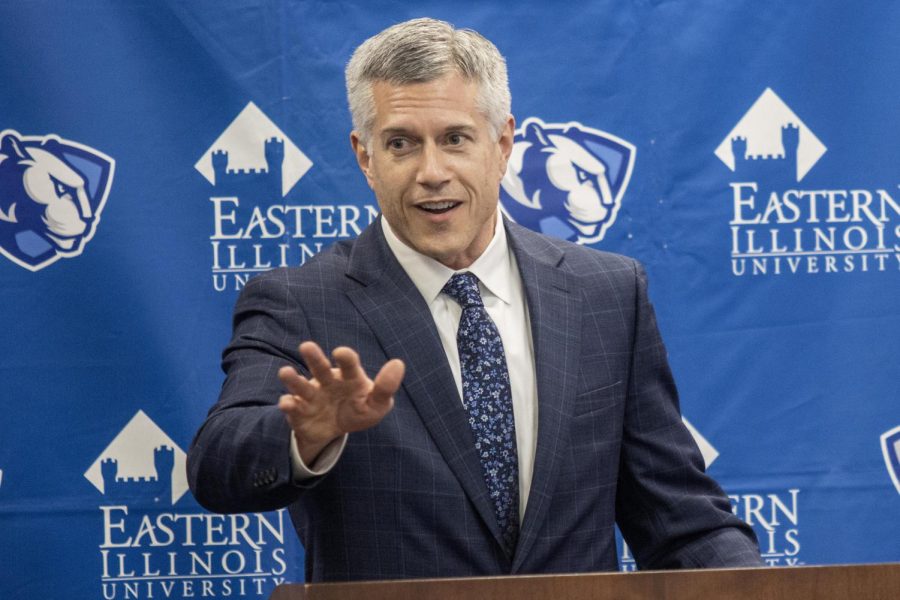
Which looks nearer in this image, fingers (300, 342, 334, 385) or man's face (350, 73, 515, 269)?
fingers (300, 342, 334, 385)

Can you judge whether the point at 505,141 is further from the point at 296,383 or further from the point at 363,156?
the point at 296,383

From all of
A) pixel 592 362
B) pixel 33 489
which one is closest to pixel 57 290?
pixel 33 489

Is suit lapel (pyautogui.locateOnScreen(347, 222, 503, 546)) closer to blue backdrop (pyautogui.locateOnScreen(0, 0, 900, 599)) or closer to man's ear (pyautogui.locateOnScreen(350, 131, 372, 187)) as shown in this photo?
man's ear (pyautogui.locateOnScreen(350, 131, 372, 187))

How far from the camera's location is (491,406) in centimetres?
171

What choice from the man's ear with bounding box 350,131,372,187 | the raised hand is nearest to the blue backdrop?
the man's ear with bounding box 350,131,372,187

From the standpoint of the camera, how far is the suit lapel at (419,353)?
64.8 inches

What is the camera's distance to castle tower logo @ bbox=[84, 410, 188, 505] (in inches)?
102

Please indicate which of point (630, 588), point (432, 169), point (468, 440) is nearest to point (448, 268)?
point (432, 169)

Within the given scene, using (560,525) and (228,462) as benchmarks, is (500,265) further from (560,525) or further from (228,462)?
(228,462)

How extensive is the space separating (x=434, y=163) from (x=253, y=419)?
1.66ft

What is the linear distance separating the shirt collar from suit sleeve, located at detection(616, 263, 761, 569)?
23 cm

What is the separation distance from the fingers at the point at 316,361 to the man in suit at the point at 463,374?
13.4 inches

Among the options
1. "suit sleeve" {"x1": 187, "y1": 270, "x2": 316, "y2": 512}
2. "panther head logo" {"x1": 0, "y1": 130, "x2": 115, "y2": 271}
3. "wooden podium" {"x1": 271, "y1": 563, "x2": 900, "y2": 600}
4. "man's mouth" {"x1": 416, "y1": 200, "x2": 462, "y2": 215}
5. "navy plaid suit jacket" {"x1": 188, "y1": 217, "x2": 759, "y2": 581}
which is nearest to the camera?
"wooden podium" {"x1": 271, "y1": 563, "x2": 900, "y2": 600}

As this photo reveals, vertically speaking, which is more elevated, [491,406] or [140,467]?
[140,467]
